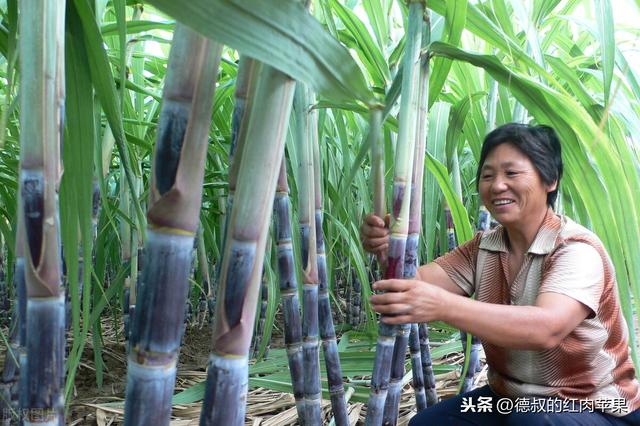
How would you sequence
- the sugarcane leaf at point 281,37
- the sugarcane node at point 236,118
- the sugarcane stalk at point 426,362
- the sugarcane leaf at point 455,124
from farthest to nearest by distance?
the sugarcane stalk at point 426,362, the sugarcane leaf at point 455,124, the sugarcane node at point 236,118, the sugarcane leaf at point 281,37

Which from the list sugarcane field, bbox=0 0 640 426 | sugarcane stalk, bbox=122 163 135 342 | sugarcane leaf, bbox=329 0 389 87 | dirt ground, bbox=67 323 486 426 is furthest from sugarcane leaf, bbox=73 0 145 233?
dirt ground, bbox=67 323 486 426

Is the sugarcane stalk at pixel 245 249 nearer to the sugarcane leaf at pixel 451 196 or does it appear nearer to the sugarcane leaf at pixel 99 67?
the sugarcane leaf at pixel 99 67

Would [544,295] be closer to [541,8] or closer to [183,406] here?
[541,8]

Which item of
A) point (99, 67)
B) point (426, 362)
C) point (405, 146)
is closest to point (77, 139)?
point (99, 67)

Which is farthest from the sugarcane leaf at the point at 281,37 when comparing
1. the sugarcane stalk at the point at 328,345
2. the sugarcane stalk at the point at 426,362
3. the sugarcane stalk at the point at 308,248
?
the sugarcane stalk at the point at 426,362

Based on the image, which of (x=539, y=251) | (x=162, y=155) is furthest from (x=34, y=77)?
(x=539, y=251)

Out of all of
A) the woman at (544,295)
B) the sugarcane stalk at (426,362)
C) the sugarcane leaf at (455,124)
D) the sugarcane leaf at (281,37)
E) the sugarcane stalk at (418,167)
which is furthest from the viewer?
the sugarcane stalk at (426,362)

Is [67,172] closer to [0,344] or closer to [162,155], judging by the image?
[162,155]

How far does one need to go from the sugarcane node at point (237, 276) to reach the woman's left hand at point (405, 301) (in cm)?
24

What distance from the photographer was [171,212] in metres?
0.24

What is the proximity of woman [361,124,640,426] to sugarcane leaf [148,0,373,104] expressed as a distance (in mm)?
389

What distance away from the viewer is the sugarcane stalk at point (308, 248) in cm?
58

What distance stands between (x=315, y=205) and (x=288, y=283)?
0.09 m

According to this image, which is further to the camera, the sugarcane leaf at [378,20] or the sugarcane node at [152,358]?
the sugarcane leaf at [378,20]
